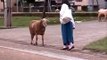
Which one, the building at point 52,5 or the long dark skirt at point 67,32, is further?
the building at point 52,5

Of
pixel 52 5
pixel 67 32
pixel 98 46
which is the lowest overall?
pixel 52 5

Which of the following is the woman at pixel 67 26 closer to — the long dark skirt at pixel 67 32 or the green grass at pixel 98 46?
the long dark skirt at pixel 67 32

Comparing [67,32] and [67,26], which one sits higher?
[67,26]

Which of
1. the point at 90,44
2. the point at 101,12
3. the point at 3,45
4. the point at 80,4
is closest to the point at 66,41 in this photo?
the point at 90,44

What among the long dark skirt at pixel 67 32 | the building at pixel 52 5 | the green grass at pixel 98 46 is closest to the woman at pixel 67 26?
the long dark skirt at pixel 67 32

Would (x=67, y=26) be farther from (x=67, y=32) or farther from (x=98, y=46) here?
(x=98, y=46)

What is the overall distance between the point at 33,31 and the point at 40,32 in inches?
26.2

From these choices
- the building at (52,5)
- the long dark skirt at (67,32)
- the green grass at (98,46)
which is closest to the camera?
the green grass at (98,46)

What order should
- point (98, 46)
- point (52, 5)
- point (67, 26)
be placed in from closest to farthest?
point (98, 46) → point (67, 26) → point (52, 5)

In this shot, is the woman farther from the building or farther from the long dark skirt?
the building

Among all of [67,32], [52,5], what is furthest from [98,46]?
[52,5]

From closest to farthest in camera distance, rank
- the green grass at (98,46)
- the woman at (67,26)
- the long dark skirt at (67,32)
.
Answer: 1. the green grass at (98,46)
2. the woman at (67,26)
3. the long dark skirt at (67,32)

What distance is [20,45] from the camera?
697 inches

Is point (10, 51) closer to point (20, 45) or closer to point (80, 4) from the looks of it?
point (20, 45)
